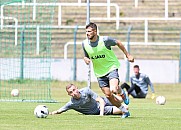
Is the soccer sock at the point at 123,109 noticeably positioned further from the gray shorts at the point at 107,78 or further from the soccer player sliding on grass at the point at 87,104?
the gray shorts at the point at 107,78

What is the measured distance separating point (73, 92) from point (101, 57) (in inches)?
42.7

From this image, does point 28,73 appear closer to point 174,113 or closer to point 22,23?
point 22,23

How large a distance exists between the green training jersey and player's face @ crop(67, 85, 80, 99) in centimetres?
85

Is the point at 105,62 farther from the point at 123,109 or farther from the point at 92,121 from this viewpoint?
the point at 92,121

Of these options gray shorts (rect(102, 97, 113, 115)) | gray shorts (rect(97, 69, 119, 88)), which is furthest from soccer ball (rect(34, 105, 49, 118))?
gray shorts (rect(102, 97, 113, 115))

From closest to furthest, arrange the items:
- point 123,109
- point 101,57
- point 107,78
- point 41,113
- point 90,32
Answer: point 41,113
point 90,32
point 123,109
point 101,57
point 107,78

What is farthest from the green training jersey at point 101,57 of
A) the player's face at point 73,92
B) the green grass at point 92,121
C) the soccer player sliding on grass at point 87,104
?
the green grass at point 92,121

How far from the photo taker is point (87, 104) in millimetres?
16812

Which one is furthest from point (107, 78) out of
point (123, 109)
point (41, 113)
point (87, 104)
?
point (41, 113)

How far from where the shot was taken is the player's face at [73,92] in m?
16.0

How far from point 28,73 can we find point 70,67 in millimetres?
4743

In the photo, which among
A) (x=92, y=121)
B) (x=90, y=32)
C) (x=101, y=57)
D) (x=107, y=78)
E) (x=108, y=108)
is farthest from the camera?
(x=108, y=108)

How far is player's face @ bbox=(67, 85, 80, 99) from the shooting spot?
1602cm

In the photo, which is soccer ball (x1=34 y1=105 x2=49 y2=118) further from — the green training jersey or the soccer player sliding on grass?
the green training jersey
